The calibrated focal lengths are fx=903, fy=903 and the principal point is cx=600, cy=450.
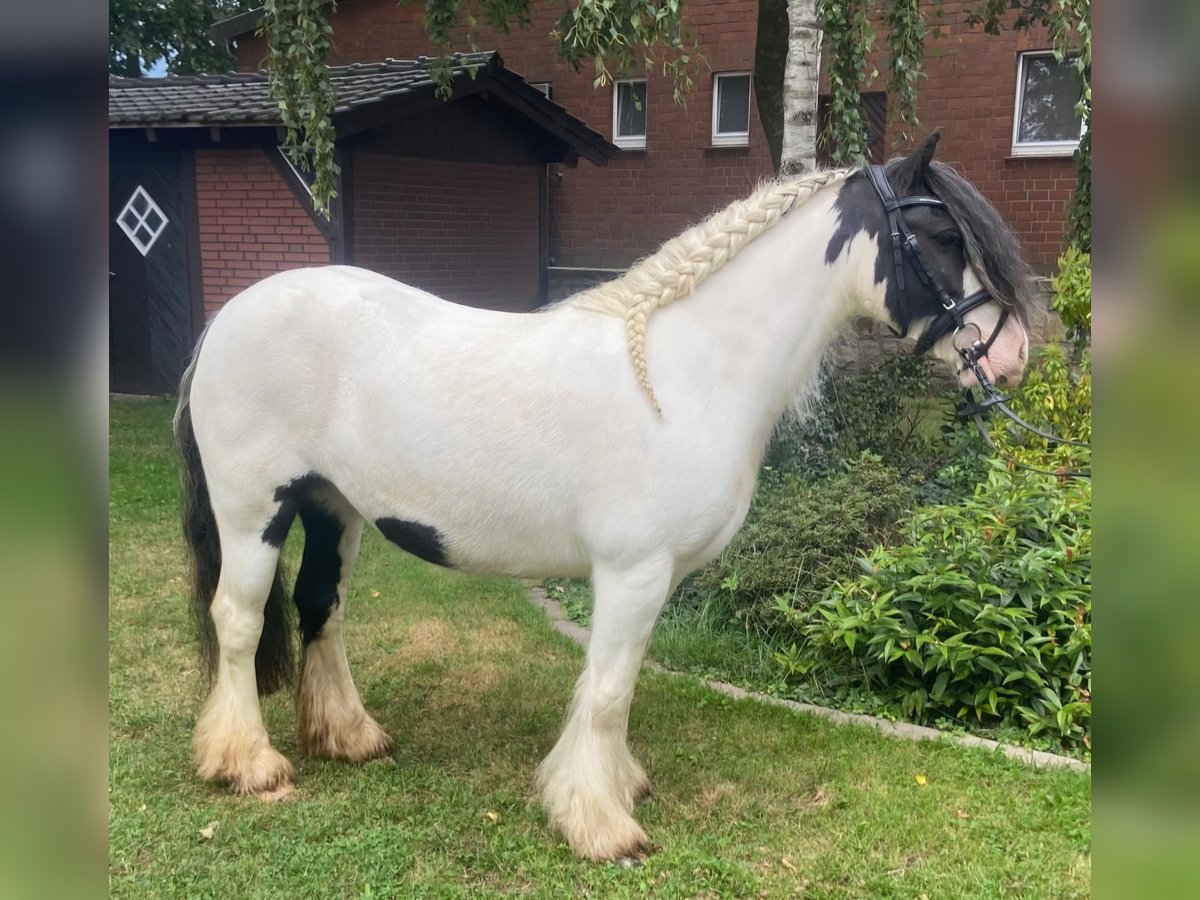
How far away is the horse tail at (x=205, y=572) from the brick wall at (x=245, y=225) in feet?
21.4

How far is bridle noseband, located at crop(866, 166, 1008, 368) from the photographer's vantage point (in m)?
2.52

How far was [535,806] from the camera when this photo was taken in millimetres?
3135

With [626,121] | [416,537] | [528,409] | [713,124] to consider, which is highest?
[626,121]

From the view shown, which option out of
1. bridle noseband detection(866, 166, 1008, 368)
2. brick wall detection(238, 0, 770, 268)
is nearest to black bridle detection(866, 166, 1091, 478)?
bridle noseband detection(866, 166, 1008, 368)

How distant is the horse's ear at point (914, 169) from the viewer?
251cm

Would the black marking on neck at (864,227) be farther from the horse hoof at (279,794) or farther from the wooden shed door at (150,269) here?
the wooden shed door at (150,269)

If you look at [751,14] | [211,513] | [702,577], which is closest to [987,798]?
[702,577]

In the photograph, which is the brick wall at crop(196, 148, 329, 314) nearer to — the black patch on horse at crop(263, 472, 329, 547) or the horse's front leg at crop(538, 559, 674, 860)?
the black patch on horse at crop(263, 472, 329, 547)

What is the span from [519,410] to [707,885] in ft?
5.05

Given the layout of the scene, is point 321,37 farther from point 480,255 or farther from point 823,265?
point 480,255

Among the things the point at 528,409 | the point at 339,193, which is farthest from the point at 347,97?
the point at 528,409

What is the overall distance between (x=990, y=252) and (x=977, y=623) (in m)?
1.75
